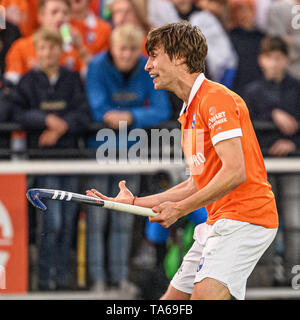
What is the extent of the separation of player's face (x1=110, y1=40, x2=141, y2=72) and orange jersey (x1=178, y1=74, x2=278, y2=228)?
3.00 meters

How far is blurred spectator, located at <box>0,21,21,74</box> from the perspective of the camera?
738 cm

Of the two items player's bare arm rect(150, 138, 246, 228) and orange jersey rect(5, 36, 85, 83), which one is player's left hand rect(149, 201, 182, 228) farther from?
orange jersey rect(5, 36, 85, 83)

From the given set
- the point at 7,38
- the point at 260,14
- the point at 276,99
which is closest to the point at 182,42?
the point at 276,99

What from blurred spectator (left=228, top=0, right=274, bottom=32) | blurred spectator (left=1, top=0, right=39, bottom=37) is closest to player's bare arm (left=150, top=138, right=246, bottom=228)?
blurred spectator (left=1, top=0, right=39, bottom=37)

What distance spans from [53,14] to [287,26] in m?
2.57

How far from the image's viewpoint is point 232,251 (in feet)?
13.5

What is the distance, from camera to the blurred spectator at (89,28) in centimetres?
766

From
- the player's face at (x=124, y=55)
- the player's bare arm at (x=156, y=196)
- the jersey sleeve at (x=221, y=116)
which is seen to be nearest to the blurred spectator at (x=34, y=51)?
the player's face at (x=124, y=55)

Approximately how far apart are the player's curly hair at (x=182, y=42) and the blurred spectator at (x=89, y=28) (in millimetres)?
3514

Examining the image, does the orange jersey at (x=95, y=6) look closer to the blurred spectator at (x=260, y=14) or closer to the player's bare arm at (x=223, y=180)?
the blurred spectator at (x=260, y=14)

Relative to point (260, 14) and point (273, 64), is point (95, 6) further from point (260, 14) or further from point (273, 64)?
point (273, 64)

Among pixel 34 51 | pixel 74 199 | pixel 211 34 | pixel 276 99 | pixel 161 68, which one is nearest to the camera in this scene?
pixel 74 199
